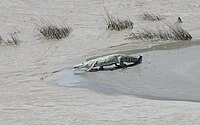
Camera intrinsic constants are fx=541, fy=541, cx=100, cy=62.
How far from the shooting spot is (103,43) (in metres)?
14.8

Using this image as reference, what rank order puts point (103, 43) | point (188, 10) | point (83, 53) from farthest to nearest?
point (188, 10) → point (103, 43) → point (83, 53)

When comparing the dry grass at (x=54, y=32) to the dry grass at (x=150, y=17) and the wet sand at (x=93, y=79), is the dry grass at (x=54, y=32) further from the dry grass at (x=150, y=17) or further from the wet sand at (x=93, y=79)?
the dry grass at (x=150, y=17)

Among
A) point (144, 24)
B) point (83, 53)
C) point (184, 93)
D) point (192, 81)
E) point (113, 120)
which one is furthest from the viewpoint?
point (144, 24)

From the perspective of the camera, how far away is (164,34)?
46.9 feet

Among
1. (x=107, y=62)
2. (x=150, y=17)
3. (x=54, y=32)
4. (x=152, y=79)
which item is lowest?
(x=152, y=79)

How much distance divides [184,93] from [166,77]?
1187 millimetres

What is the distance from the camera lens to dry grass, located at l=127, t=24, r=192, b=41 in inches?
548

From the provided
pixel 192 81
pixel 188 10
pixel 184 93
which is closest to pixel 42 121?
pixel 184 93

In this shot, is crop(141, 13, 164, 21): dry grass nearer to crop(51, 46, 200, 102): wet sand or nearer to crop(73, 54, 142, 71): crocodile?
crop(51, 46, 200, 102): wet sand

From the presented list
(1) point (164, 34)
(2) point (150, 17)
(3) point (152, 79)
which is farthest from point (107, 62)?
(2) point (150, 17)

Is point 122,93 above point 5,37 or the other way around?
the other way around

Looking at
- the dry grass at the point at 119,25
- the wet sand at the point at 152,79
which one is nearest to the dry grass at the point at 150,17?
the dry grass at the point at 119,25

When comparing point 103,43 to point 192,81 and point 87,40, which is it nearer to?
point 87,40

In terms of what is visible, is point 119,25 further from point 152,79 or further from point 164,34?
point 152,79
